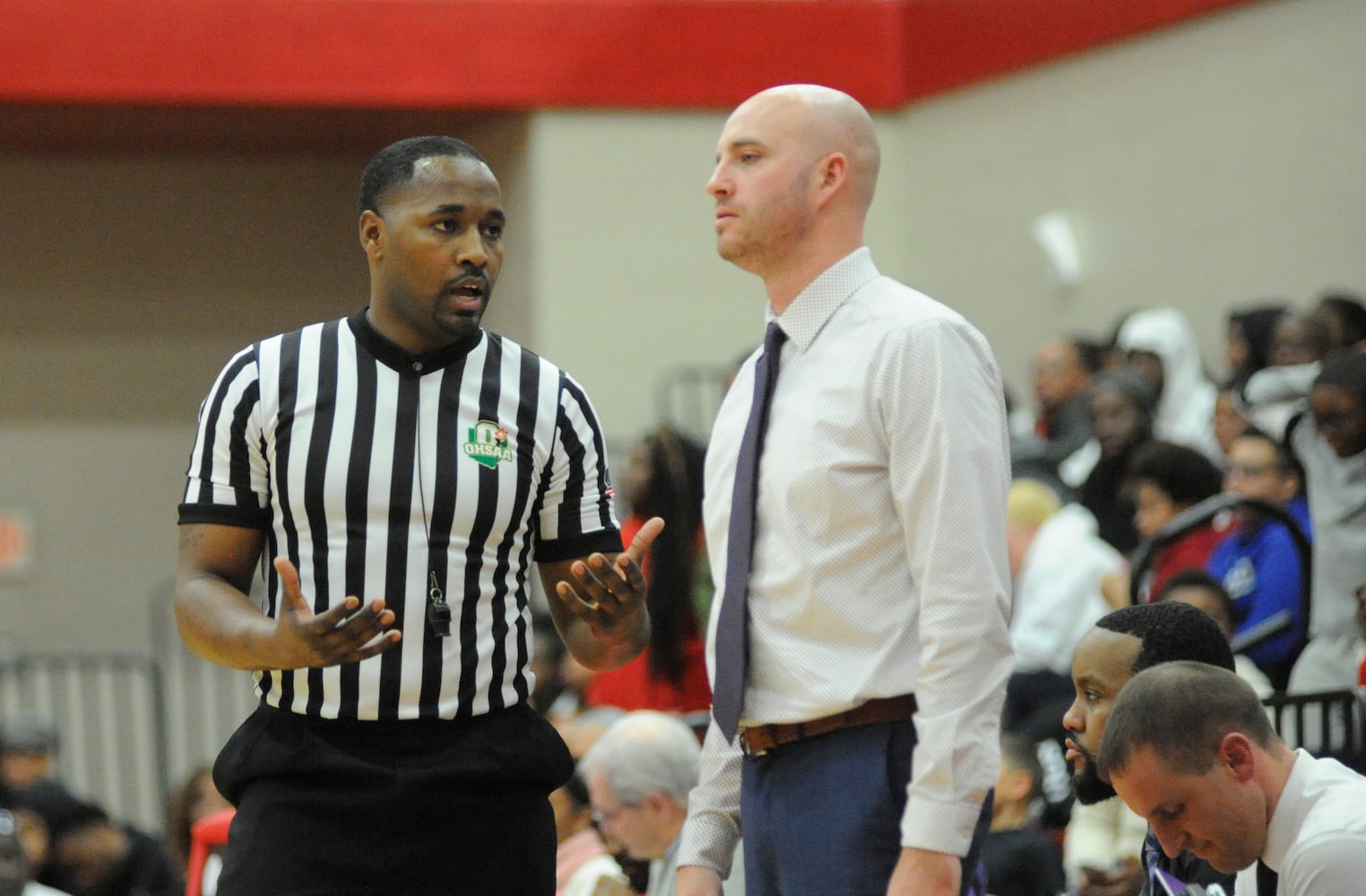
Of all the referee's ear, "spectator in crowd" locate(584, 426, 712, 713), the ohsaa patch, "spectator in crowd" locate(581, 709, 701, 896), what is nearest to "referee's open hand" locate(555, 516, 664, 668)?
the ohsaa patch

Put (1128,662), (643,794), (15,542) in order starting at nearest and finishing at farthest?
(1128,662) < (643,794) < (15,542)

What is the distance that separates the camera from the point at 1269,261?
30.6 feet

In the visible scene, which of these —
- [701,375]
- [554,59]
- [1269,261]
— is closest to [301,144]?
[554,59]

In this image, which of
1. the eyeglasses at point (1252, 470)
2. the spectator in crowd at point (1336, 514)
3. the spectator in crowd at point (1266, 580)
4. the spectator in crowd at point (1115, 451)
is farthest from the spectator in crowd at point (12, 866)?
the spectator in crowd at point (1115, 451)

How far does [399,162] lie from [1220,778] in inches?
64.3

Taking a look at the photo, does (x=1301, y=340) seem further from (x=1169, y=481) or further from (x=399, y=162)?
(x=399, y=162)

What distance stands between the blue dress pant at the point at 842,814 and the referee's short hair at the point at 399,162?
3.52ft

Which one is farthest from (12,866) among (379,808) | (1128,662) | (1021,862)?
(1128,662)

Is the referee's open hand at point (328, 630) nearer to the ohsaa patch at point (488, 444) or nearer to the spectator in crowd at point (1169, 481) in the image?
the ohsaa patch at point (488, 444)

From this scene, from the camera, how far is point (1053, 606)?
682 centimetres

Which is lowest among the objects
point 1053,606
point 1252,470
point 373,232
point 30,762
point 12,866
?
point 30,762

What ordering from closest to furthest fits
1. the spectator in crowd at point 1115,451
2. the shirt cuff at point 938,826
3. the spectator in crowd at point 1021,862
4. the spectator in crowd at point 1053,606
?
the shirt cuff at point 938,826 < the spectator in crowd at point 1021,862 < the spectator in crowd at point 1053,606 < the spectator in crowd at point 1115,451

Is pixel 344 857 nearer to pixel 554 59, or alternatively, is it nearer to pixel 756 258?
pixel 756 258

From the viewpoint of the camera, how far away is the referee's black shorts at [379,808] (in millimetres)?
2869
